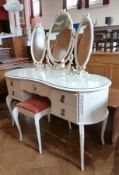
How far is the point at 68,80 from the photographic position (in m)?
1.65

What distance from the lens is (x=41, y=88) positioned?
173 cm

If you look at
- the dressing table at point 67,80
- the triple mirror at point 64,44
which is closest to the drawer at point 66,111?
the dressing table at point 67,80

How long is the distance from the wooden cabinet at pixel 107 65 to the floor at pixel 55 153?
1.93 ft

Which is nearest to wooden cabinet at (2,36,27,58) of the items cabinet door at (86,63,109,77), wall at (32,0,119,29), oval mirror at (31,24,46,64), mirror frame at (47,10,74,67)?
oval mirror at (31,24,46,64)

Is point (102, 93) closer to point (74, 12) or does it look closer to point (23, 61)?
point (23, 61)

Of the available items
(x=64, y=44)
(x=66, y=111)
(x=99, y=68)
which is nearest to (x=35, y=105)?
(x=66, y=111)

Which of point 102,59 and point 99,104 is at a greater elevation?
point 102,59

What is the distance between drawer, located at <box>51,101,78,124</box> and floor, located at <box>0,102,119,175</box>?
0.46 m

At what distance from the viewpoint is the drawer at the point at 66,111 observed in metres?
1.47

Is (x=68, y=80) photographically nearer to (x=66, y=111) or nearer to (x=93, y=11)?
(x=66, y=111)

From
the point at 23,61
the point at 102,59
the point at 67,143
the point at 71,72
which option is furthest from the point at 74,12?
the point at 67,143

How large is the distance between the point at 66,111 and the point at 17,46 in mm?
1937

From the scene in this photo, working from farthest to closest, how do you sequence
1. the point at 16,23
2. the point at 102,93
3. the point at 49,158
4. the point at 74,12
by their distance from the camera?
the point at 16,23 < the point at 74,12 < the point at 49,158 < the point at 102,93

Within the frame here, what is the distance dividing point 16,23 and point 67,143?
19.2 ft
